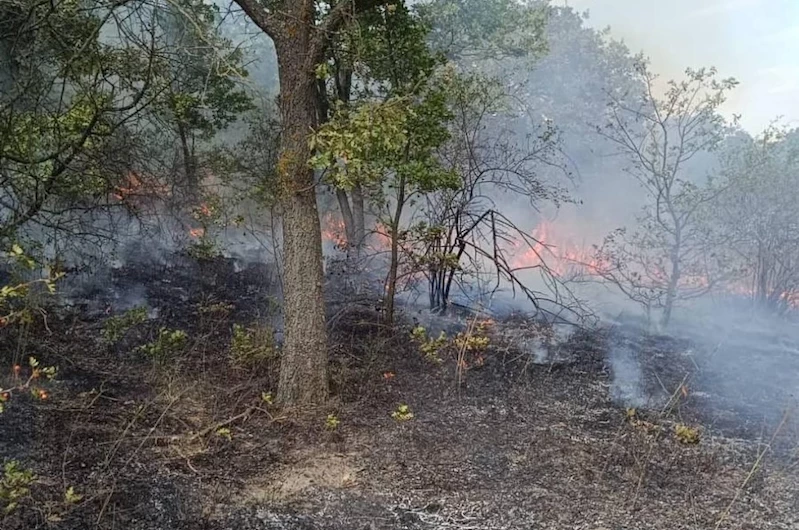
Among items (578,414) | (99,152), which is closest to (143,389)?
(99,152)

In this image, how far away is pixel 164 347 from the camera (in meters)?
6.30

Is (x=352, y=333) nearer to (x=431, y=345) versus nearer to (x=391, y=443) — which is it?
(x=431, y=345)

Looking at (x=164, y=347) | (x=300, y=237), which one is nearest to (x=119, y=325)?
(x=164, y=347)

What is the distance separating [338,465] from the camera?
4.52 meters

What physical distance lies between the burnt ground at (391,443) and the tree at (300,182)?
384mm

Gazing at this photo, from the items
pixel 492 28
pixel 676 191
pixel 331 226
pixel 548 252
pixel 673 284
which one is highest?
pixel 492 28

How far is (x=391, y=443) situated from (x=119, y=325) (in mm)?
3630

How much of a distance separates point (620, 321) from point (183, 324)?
22.1 ft

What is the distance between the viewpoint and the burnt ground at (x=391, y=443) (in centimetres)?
387

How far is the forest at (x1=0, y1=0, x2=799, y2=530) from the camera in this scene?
4.09 m

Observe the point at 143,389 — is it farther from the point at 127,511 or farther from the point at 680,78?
the point at 680,78

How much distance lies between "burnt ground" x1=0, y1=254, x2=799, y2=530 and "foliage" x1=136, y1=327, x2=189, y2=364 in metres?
0.10

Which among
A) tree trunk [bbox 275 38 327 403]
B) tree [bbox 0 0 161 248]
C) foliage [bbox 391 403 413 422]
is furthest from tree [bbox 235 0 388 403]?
tree [bbox 0 0 161 248]

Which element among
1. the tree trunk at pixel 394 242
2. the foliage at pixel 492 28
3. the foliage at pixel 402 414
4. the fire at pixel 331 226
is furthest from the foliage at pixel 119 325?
the foliage at pixel 492 28
